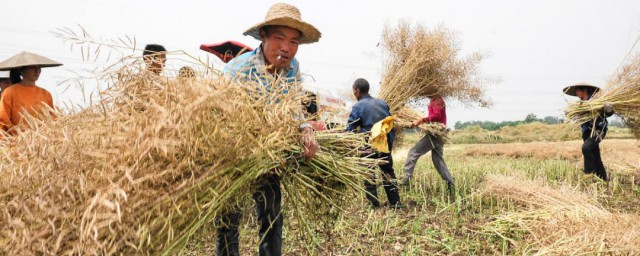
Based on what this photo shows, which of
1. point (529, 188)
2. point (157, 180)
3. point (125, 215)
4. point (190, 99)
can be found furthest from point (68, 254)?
point (529, 188)

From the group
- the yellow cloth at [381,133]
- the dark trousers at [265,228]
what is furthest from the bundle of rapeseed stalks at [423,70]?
the dark trousers at [265,228]

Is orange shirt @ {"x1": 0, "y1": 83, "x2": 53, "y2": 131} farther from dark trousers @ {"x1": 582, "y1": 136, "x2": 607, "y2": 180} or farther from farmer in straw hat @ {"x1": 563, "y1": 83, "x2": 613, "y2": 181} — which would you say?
dark trousers @ {"x1": 582, "y1": 136, "x2": 607, "y2": 180}

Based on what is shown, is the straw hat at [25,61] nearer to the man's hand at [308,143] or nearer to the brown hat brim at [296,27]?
the brown hat brim at [296,27]

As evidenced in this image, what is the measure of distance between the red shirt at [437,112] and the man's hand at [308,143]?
3.70m

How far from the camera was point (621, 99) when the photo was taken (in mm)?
5164

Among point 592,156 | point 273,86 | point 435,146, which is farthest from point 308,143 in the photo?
point 592,156

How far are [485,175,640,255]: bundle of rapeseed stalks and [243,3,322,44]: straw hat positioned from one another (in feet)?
6.34

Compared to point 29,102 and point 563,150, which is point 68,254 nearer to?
point 29,102

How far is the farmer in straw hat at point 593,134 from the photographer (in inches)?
206

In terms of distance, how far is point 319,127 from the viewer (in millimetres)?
2031

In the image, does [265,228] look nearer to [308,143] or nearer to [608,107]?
[308,143]

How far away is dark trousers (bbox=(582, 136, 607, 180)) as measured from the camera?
5367 mm

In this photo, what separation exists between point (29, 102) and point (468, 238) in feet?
12.2

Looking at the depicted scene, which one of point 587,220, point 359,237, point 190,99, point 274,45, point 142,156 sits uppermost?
point 274,45
